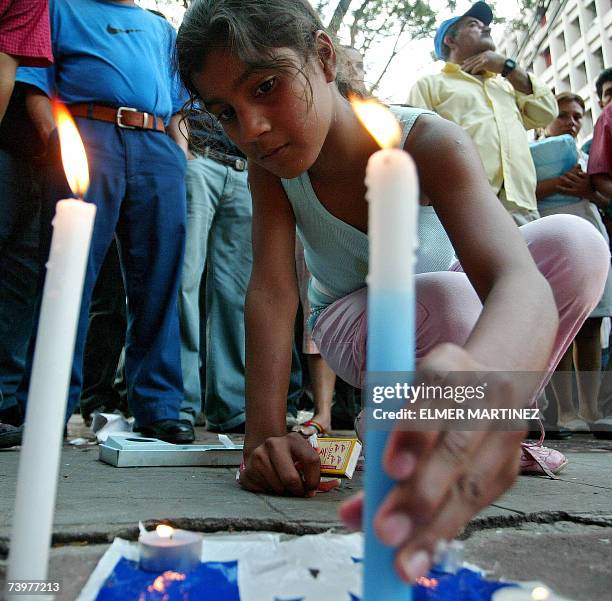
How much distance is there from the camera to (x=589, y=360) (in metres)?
3.61

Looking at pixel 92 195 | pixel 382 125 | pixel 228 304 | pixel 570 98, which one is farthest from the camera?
pixel 570 98

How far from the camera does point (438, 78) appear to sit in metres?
3.28

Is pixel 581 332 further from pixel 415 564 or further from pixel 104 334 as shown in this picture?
pixel 415 564

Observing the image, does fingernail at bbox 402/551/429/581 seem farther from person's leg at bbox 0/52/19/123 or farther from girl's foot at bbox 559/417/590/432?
girl's foot at bbox 559/417/590/432

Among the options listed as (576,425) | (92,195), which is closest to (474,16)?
(576,425)

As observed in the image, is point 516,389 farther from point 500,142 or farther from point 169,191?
point 500,142

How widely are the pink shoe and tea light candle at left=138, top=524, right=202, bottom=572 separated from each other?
1.26 metres

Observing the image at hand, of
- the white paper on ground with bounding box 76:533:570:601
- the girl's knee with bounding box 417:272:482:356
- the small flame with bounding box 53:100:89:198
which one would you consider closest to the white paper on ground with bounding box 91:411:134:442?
the girl's knee with bounding box 417:272:482:356

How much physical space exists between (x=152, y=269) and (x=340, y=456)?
1.29m

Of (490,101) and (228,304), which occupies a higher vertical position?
(490,101)

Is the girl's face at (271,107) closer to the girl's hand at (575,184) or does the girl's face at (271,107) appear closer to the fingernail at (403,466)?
the fingernail at (403,466)

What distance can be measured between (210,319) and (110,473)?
1.50m

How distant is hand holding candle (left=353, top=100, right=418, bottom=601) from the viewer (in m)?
0.44

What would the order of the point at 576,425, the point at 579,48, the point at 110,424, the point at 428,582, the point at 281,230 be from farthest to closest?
the point at 579,48 < the point at 576,425 < the point at 110,424 < the point at 281,230 < the point at 428,582
